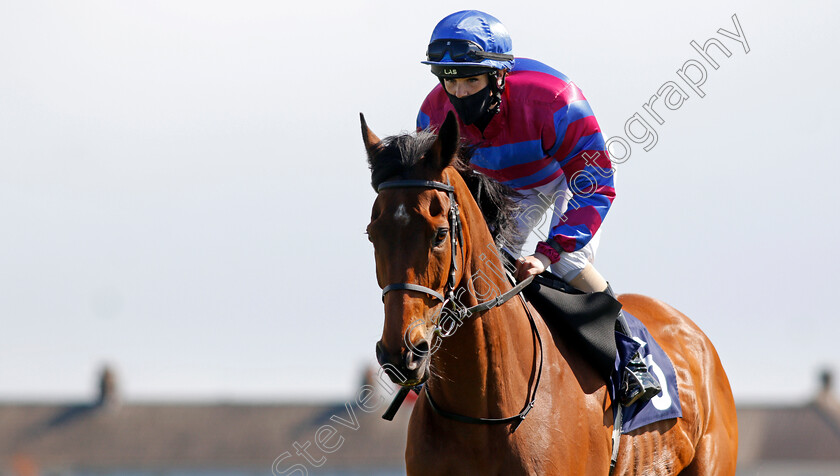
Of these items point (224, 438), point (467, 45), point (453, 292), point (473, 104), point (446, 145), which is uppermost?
point (467, 45)

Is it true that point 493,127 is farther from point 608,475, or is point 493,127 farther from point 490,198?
point 608,475

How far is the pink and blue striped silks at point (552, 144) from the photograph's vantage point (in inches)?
193

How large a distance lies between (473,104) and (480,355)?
1.40 metres

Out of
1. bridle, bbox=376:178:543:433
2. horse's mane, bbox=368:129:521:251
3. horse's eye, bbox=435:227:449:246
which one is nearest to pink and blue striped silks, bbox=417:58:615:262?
horse's mane, bbox=368:129:521:251

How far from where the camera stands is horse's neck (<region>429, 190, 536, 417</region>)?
4.25 meters

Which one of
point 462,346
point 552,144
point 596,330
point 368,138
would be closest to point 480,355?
point 462,346

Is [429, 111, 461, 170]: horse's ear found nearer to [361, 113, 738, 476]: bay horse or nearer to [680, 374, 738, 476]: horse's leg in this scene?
[361, 113, 738, 476]: bay horse

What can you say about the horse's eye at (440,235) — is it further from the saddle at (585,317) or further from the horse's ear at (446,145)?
the saddle at (585,317)

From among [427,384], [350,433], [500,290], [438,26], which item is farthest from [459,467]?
[350,433]

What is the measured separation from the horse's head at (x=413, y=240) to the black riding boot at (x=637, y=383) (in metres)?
1.34

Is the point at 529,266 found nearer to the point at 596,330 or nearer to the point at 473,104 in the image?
the point at 596,330

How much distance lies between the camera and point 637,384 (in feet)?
16.4

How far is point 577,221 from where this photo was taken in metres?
4.83

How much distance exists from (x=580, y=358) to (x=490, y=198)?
0.93 metres
